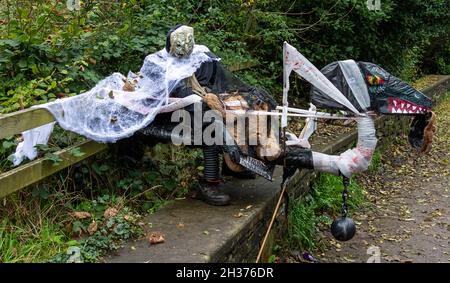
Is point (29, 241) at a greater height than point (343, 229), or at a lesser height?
greater

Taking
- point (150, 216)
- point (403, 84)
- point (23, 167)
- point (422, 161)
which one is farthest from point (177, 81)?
point (422, 161)

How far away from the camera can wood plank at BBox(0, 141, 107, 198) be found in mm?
3537

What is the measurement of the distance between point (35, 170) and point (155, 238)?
0.95 meters

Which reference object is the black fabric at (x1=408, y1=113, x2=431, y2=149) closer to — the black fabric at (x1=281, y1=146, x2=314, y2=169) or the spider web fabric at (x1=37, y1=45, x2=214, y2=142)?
the black fabric at (x1=281, y1=146, x2=314, y2=169)

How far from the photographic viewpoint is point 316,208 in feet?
21.3

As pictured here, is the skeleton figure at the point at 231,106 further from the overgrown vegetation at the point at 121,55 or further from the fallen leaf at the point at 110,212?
the fallen leaf at the point at 110,212

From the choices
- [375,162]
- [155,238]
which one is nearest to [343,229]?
[155,238]

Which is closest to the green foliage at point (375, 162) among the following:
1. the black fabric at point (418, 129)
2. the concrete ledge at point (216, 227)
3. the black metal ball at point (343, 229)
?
the concrete ledge at point (216, 227)

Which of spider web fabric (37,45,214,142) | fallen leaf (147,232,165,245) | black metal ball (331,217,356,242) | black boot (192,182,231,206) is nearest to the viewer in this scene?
fallen leaf (147,232,165,245)

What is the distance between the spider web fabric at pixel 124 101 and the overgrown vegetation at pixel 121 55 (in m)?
0.27

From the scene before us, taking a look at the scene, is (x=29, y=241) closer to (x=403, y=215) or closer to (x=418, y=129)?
(x=418, y=129)

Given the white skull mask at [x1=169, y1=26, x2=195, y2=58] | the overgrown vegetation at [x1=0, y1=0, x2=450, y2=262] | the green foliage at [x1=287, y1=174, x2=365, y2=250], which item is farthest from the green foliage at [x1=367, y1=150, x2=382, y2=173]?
the white skull mask at [x1=169, y1=26, x2=195, y2=58]

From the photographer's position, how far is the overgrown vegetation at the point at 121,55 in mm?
3936

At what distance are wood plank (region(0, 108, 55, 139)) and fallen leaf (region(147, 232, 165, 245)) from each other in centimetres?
109
